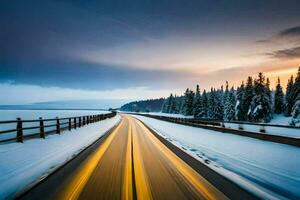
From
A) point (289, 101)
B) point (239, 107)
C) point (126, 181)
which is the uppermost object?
point (289, 101)

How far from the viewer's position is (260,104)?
64312mm

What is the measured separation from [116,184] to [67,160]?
3.95 m

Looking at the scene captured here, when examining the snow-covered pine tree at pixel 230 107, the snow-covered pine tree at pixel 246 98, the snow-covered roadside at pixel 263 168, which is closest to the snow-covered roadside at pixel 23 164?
the snow-covered roadside at pixel 263 168

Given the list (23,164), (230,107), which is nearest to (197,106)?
(230,107)

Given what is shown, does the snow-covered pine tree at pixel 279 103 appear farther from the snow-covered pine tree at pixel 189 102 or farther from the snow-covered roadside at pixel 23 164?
the snow-covered roadside at pixel 23 164

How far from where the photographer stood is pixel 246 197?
542cm

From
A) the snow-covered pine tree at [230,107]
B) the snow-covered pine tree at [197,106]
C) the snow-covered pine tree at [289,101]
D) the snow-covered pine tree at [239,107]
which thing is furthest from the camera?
the snow-covered pine tree at [197,106]

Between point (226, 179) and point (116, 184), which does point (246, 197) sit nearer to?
point (226, 179)

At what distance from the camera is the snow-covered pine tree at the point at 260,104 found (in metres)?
63.2

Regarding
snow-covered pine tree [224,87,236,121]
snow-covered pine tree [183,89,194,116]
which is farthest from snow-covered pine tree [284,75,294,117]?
snow-covered pine tree [183,89,194,116]

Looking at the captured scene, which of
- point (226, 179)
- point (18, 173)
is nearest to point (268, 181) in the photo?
point (226, 179)

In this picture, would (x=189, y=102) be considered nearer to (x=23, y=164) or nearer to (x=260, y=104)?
(x=260, y=104)

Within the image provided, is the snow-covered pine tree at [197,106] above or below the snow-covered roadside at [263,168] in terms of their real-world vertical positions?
above

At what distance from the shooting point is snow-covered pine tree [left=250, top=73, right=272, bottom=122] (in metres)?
63.2
